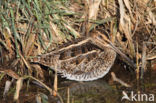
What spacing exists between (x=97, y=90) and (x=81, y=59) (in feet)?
1.76

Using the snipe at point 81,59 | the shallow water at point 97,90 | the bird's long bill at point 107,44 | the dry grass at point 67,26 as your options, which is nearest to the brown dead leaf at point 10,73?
the dry grass at point 67,26

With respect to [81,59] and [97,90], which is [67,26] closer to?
[81,59]

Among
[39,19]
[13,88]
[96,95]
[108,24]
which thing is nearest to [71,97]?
[96,95]

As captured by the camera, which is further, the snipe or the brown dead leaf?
the snipe

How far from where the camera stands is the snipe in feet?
18.2

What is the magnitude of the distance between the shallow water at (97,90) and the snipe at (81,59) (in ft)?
0.48

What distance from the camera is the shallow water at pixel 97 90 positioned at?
508 centimetres

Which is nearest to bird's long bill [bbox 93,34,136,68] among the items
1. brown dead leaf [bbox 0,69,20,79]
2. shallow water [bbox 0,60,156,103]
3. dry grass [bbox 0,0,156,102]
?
dry grass [bbox 0,0,156,102]

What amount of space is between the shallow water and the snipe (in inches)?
5.8

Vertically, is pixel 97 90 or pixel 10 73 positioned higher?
pixel 10 73

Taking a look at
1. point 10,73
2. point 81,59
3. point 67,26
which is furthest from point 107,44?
point 10,73

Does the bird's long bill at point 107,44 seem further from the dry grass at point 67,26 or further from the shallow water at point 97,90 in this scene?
the shallow water at point 97,90

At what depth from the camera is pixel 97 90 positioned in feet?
18.0

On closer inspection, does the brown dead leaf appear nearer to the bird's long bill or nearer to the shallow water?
the shallow water
